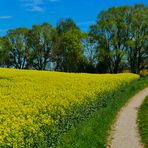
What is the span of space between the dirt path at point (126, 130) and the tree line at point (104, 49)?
59585 mm

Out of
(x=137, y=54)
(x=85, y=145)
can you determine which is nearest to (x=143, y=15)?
(x=137, y=54)

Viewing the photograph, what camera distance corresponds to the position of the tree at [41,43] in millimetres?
113125

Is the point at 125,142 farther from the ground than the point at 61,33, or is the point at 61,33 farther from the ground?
the point at 61,33

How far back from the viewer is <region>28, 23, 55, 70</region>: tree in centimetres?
11312

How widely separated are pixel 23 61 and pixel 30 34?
7.56 m

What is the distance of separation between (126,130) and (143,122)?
241cm

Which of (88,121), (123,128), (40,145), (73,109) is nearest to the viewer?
(40,145)

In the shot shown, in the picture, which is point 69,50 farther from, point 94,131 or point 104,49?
point 94,131

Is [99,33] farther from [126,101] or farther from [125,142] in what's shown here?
[125,142]

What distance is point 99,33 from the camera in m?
92.4

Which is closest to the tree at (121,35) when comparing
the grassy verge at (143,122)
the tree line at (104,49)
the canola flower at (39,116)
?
the tree line at (104,49)

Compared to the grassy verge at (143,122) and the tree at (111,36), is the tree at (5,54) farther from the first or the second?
the grassy verge at (143,122)

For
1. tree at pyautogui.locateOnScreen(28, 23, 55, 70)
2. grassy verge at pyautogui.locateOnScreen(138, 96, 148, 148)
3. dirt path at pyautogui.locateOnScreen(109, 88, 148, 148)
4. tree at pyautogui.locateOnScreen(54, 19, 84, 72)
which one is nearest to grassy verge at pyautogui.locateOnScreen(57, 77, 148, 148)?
dirt path at pyautogui.locateOnScreen(109, 88, 148, 148)

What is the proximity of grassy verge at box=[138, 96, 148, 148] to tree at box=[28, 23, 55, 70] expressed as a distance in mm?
81224
